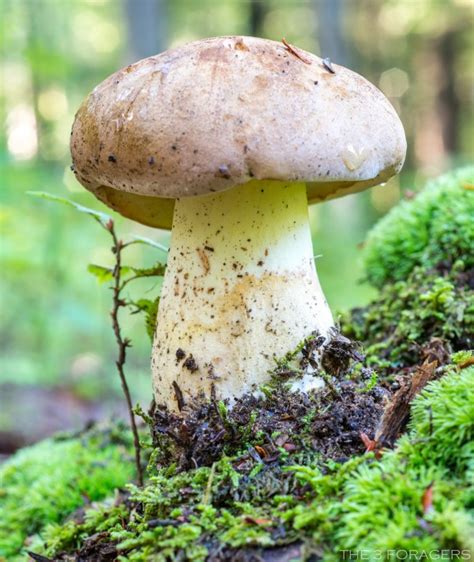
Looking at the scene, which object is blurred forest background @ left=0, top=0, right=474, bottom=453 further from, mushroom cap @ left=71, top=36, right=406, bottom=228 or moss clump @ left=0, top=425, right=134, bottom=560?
moss clump @ left=0, top=425, right=134, bottom=560

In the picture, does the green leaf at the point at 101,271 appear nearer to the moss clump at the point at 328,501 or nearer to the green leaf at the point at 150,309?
the green leaf at the point at 150,309

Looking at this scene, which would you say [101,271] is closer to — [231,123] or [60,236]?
[231,123]

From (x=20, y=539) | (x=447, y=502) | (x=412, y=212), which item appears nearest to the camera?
(x=447, y=502)

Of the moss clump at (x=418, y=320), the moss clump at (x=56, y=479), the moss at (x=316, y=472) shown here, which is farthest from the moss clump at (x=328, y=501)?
the moss clump at (x=56, y=479)

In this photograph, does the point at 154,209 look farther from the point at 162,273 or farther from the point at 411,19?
the point at 411,19

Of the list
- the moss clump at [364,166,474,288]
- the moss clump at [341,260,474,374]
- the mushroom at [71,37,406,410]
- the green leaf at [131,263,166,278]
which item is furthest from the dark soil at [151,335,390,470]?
the moss clump at [364,166,474,288]

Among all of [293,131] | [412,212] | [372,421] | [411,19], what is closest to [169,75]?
[293,131]
